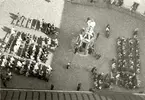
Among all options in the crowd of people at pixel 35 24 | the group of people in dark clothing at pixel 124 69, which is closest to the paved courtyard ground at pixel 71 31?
the group of people in dark clothing at pixel 124 69

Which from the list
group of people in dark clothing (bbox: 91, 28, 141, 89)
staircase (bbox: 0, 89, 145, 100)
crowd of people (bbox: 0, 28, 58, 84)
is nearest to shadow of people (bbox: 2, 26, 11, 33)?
crowd of people (bbox: 0, 28, 58, 84)

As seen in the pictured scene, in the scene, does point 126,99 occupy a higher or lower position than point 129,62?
lower

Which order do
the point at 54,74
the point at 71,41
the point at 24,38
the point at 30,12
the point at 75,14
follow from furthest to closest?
the point at 75,14 < the point at 30,12 < the point at 71,41 < the point at 24,38 < the point at 54,74

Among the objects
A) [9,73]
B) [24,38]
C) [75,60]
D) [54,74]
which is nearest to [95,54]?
[75,60]

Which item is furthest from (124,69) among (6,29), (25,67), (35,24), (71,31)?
(6,29)

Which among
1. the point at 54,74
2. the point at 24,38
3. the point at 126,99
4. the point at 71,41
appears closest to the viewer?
the point at 126,99

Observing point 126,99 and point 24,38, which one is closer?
point 126,99

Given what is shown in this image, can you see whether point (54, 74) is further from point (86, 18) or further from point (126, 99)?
point (86, 18)
